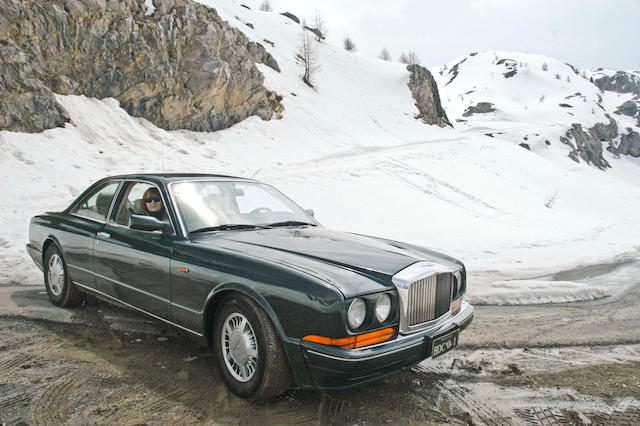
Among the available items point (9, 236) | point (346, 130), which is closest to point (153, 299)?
point (9, 236)

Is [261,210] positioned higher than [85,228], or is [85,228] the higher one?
[261,210]

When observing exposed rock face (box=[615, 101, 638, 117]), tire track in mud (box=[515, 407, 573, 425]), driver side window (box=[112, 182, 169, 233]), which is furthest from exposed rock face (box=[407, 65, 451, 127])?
exposed rock face (box=[615, 101, 638, 117])

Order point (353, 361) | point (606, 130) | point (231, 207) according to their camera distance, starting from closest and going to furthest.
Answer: point (353, 361) < point (231, 207) < point (606, 130)

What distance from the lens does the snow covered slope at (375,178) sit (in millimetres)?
8617

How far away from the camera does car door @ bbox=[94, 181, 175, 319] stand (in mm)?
3480

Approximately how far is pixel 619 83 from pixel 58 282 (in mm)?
148088

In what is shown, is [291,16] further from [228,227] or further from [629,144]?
[228,227]

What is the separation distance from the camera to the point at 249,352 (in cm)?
286

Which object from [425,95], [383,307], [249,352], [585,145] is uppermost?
[425,95]

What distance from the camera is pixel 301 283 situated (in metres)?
2.66

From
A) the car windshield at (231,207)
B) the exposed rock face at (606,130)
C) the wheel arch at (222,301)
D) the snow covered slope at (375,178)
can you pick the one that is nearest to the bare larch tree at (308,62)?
the snow covered slope at (375,178)

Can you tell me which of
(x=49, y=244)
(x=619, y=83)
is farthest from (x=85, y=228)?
(x=619, y=83)

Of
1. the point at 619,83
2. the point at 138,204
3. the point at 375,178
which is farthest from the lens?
the point at 619,83

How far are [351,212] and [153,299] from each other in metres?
8.90
